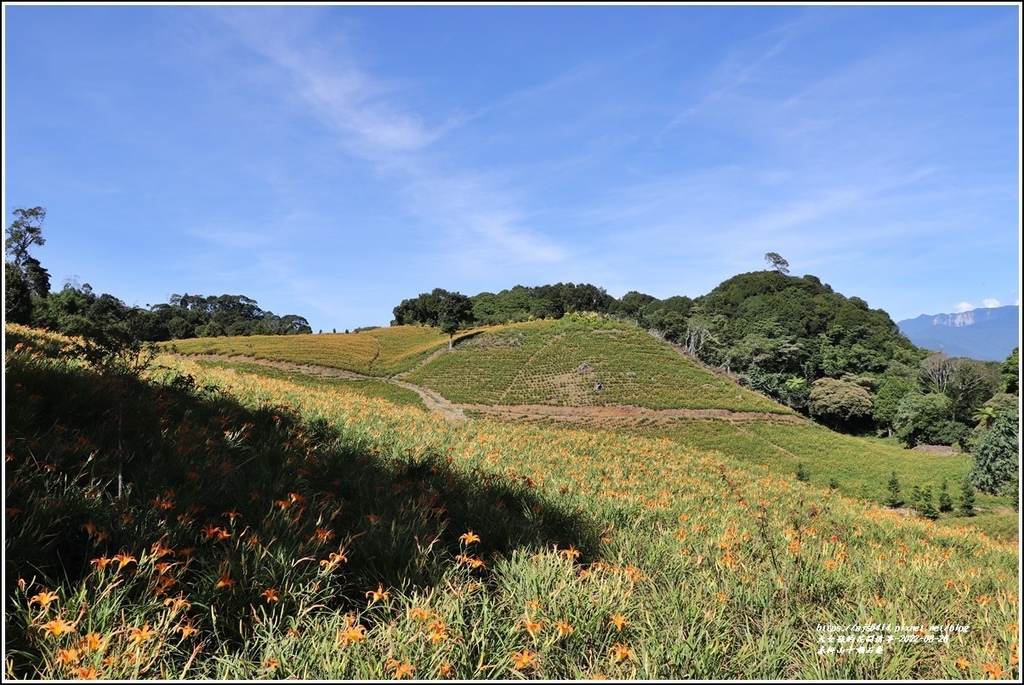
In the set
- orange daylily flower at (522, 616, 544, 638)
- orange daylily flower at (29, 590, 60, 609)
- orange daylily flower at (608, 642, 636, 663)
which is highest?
orange daylily flower at (29, 590, 60, 609)

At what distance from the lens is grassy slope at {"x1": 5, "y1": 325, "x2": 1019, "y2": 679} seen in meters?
2.51

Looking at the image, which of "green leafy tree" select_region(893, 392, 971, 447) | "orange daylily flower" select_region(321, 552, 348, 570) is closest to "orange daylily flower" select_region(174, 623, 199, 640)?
"orange daylily flower" select_region(321, 552, 348, 570)

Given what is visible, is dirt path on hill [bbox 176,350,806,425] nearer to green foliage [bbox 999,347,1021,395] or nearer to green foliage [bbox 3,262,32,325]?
green foliage [bbox 999,347,1021,395]

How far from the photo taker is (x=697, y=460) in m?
13.4

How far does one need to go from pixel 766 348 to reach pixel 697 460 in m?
72.4

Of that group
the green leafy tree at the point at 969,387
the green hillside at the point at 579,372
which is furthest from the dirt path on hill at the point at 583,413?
the green leafy tree at the point at 969,387

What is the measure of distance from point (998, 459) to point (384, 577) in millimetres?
32041

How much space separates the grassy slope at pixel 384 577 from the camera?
251cm

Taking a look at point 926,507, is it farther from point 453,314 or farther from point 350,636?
point 453,314

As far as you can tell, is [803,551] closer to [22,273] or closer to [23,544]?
[23,544]

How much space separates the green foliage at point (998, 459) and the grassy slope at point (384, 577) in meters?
24.3

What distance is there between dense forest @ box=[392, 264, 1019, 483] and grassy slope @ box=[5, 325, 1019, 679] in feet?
96.7

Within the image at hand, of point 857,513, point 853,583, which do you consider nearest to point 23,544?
point 853,583

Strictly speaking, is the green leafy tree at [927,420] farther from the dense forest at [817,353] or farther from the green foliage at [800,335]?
the green foliage at [800,335]
